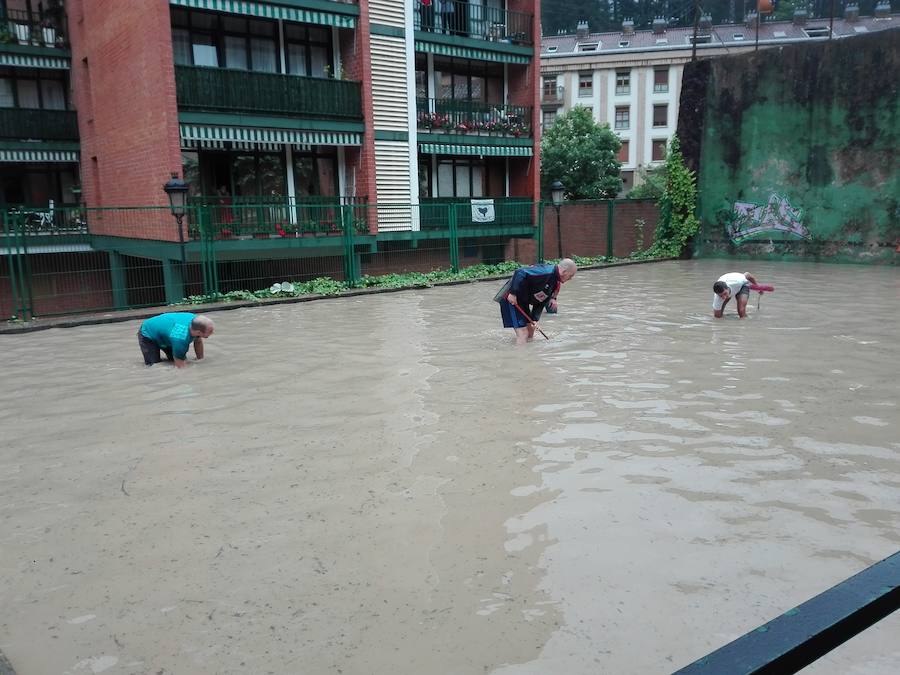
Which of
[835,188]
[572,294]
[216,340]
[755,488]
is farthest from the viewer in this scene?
[835,188]

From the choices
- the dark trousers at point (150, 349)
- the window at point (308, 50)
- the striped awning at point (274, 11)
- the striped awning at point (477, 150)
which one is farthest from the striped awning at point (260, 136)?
the dark trousers at point (150, 349)

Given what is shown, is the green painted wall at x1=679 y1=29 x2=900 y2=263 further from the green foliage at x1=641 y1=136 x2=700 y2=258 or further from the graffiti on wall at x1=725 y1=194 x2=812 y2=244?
the green foliage at x1=641 y1=136 x2=700 y2=258

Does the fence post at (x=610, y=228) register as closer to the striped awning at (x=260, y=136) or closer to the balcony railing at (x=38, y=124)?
the striped awning at (x=260, y=136)

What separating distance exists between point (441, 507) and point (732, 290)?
312 inches

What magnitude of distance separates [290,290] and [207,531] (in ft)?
39.9

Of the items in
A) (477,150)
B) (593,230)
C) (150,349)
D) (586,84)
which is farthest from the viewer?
(586,84)

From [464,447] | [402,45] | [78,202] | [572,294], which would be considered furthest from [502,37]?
[464,447]

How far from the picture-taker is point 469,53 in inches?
909

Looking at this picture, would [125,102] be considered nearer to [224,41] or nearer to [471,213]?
[224,41]

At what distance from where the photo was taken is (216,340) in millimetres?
10562

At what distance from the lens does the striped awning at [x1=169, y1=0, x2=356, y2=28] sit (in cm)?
1736

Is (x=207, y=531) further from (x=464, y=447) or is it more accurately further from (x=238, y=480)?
(x=464, y=447)

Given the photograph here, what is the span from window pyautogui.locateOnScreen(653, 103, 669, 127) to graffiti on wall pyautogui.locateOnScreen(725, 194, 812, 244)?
117ft

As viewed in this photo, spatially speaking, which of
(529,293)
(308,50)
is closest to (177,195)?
(308,50)
